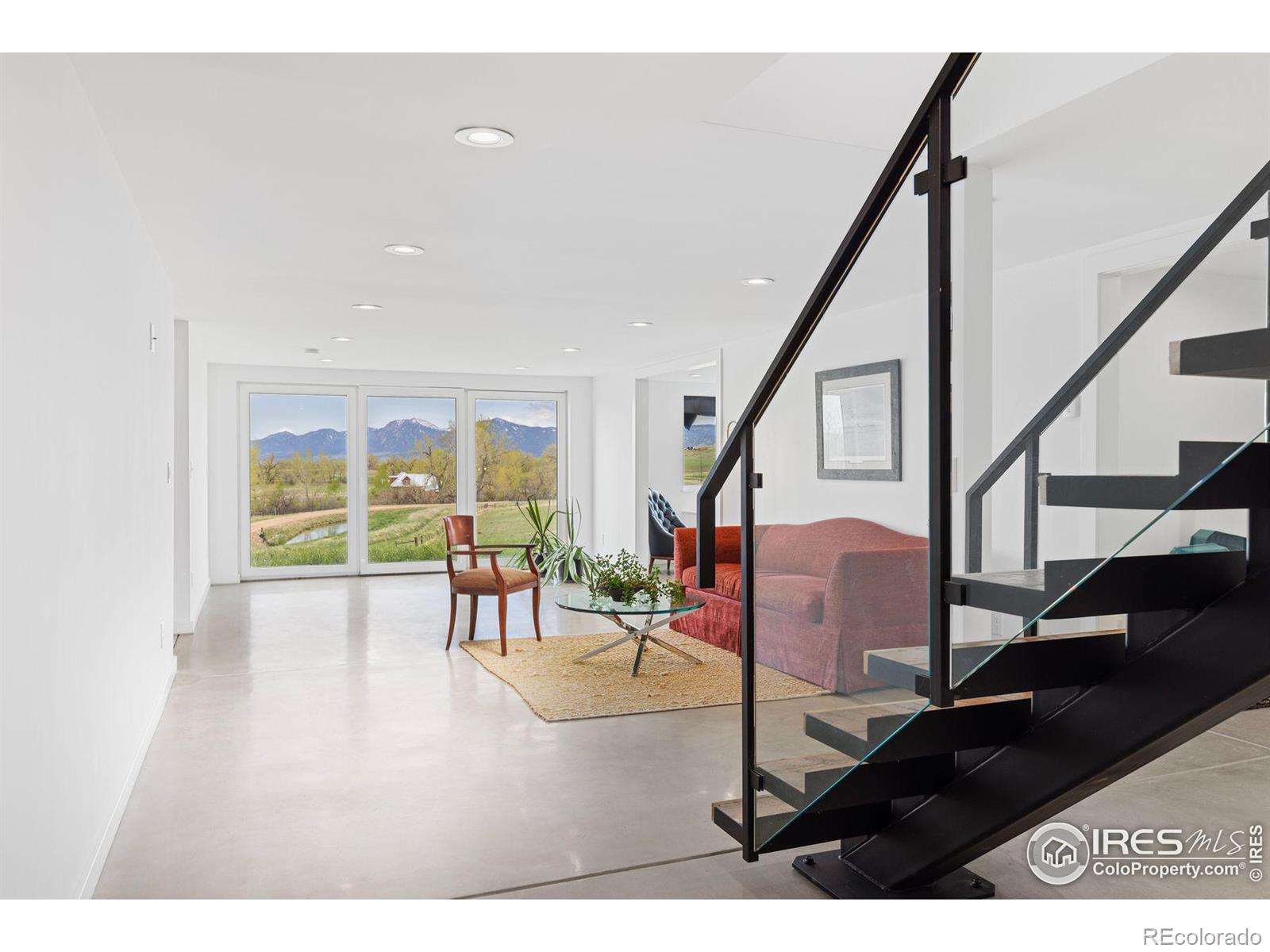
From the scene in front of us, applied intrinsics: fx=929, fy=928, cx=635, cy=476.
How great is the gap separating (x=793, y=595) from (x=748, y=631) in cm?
25

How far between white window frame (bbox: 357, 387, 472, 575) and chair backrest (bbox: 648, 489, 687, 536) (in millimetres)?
2054

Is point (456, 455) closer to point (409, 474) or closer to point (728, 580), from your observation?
point (409, 474)

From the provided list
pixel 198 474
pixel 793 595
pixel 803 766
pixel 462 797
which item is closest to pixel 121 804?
pixel 462 797

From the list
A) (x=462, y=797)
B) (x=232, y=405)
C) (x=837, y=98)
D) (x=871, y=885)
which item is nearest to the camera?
(x=871, y=885)

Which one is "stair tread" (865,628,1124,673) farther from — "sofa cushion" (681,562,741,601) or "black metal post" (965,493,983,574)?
"sofa cushion" (681,562,741,601)

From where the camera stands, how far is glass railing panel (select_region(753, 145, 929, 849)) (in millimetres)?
1812

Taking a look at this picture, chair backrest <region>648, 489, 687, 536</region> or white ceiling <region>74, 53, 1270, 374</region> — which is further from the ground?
white ceiling <region>74, 53, 1270, 374</region>

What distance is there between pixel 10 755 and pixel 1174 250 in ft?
7.52

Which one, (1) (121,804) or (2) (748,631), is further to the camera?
(1) (121,804)

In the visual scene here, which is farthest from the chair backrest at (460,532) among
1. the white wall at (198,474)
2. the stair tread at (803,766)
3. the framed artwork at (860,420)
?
the framed artwork at (860,420)

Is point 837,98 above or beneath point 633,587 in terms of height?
above

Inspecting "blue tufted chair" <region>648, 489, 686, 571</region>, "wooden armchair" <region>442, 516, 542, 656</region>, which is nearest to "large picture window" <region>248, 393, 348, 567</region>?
"blue tufted chair" <region>648, 489, 686, 571</region>

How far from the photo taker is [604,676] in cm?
521
